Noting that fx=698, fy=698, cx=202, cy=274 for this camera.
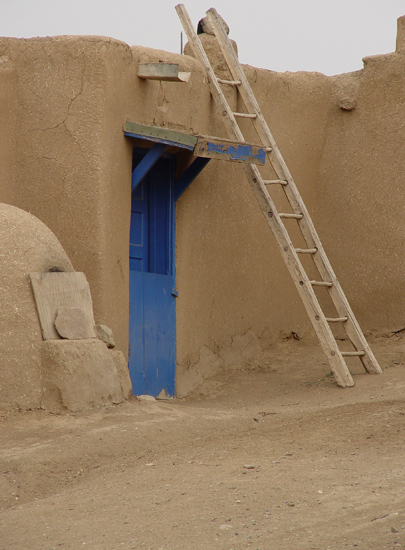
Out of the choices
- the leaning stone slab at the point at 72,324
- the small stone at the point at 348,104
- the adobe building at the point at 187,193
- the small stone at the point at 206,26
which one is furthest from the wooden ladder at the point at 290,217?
the leaning stone slab at the point at 72,324

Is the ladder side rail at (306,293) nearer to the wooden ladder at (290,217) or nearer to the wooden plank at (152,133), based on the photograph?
the wooden ladder at (290,217)

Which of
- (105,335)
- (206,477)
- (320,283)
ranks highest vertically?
(320,283)

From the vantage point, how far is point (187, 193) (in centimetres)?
659

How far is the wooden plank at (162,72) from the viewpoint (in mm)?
5609

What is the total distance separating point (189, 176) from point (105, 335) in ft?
6.33

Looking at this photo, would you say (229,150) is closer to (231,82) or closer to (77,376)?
(231,82)

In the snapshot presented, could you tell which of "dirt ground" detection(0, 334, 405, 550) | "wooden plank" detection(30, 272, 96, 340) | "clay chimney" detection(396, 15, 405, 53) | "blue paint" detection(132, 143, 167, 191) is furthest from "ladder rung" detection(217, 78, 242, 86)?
"dirt ground" detection(0, 334, 405, 550)

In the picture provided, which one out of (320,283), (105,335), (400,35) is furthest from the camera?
(400,35)

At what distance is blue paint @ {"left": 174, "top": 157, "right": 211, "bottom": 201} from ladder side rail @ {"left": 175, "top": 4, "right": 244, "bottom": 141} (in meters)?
0.38

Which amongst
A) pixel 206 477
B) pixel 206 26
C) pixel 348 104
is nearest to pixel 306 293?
pixel 348 104

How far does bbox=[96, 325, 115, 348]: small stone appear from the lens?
17.3 feet

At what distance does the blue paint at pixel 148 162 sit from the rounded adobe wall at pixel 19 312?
137 centimetres

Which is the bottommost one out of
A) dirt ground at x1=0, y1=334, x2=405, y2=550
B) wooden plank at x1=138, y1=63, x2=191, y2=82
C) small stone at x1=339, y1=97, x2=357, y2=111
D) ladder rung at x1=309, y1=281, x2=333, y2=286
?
dirt ground at x1=0, y1=334, x2=405, y2=550

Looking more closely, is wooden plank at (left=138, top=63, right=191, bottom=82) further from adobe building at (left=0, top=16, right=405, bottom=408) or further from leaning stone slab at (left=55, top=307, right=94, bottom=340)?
leaning stone slab at (left=55, top=307, right=94, bottom=340)
